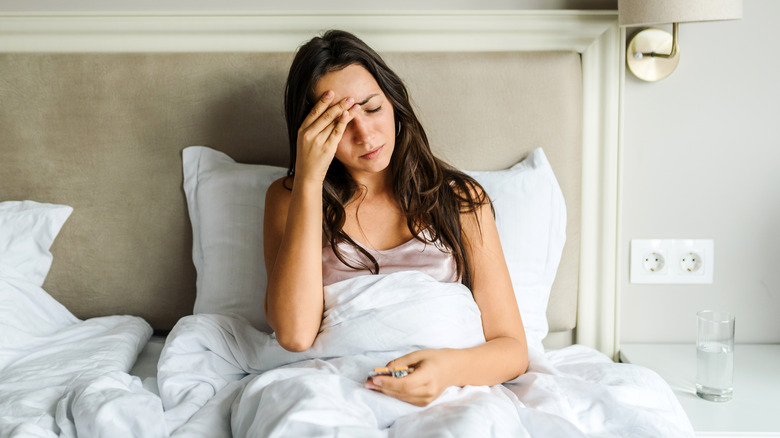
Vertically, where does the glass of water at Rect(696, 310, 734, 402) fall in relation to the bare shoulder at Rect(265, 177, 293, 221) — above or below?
below

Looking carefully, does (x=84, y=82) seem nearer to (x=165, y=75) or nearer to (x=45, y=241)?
(x=165, y=75)

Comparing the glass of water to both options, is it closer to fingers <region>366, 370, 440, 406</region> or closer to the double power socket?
the double power socket

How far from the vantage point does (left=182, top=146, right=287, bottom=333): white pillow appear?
146 cm

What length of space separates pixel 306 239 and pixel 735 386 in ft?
3.22

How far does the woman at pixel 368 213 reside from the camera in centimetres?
118

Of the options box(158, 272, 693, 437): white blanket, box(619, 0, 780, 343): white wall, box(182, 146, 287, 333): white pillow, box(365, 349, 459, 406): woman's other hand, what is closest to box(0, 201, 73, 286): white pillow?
box(182, 146, 287, 333): white pillow

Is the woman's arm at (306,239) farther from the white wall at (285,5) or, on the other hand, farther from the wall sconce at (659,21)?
the wall sconce at (659,21)

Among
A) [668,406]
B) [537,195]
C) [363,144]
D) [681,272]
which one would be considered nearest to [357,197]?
[363,144]

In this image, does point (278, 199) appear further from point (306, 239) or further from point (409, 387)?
point (409, 387)

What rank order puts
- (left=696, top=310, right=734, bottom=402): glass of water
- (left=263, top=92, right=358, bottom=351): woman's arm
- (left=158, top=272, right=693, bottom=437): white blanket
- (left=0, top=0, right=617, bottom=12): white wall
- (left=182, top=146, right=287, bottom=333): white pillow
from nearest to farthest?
1. (left=158, top=272, right=693, bottom=437): white blanket
2. (left=263, top=92, right=358, bottom=351): woman's arm
3. (left=696, top=310, right=734, bottom=402): glass of water
4. (left=182, top=146, right=287, bottom=333): white pillow
5. (left=0, top=0, right=617, bottom=12): white wall

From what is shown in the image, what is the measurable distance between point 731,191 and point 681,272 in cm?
24

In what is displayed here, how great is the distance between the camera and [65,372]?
1.25 metres

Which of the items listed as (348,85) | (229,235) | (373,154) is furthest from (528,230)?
(229,235)

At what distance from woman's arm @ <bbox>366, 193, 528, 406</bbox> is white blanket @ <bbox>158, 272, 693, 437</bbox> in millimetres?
26
